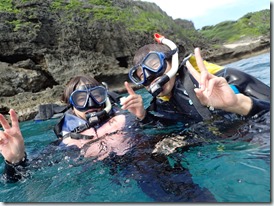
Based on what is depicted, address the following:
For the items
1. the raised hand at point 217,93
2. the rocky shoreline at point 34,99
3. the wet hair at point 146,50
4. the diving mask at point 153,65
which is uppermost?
the wet hair at point 146,50

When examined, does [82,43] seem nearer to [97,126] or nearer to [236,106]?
[97,126]

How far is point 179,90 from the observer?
118 inches

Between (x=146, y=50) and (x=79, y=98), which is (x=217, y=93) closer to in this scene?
(x=146, y=50)

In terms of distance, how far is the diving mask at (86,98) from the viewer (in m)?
3.12

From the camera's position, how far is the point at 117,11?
17.2m

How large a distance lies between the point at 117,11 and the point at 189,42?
6953mm

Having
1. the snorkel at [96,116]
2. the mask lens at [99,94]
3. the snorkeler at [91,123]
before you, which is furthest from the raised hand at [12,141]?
the mask lens at [99,94]

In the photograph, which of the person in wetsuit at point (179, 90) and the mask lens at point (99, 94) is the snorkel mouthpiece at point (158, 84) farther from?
the mask lens at point (99, 94)

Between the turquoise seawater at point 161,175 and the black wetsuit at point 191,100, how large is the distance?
0.21 metres

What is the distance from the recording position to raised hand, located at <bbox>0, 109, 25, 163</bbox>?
2.31m

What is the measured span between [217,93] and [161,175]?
2.57 ft

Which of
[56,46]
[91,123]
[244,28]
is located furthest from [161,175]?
[244,28]

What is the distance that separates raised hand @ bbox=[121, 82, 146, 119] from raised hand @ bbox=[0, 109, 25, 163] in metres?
0.93

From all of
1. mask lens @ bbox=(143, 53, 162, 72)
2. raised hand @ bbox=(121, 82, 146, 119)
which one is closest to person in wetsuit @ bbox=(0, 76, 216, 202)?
raised hand @ bbox=(121, 82, 146, 119)
